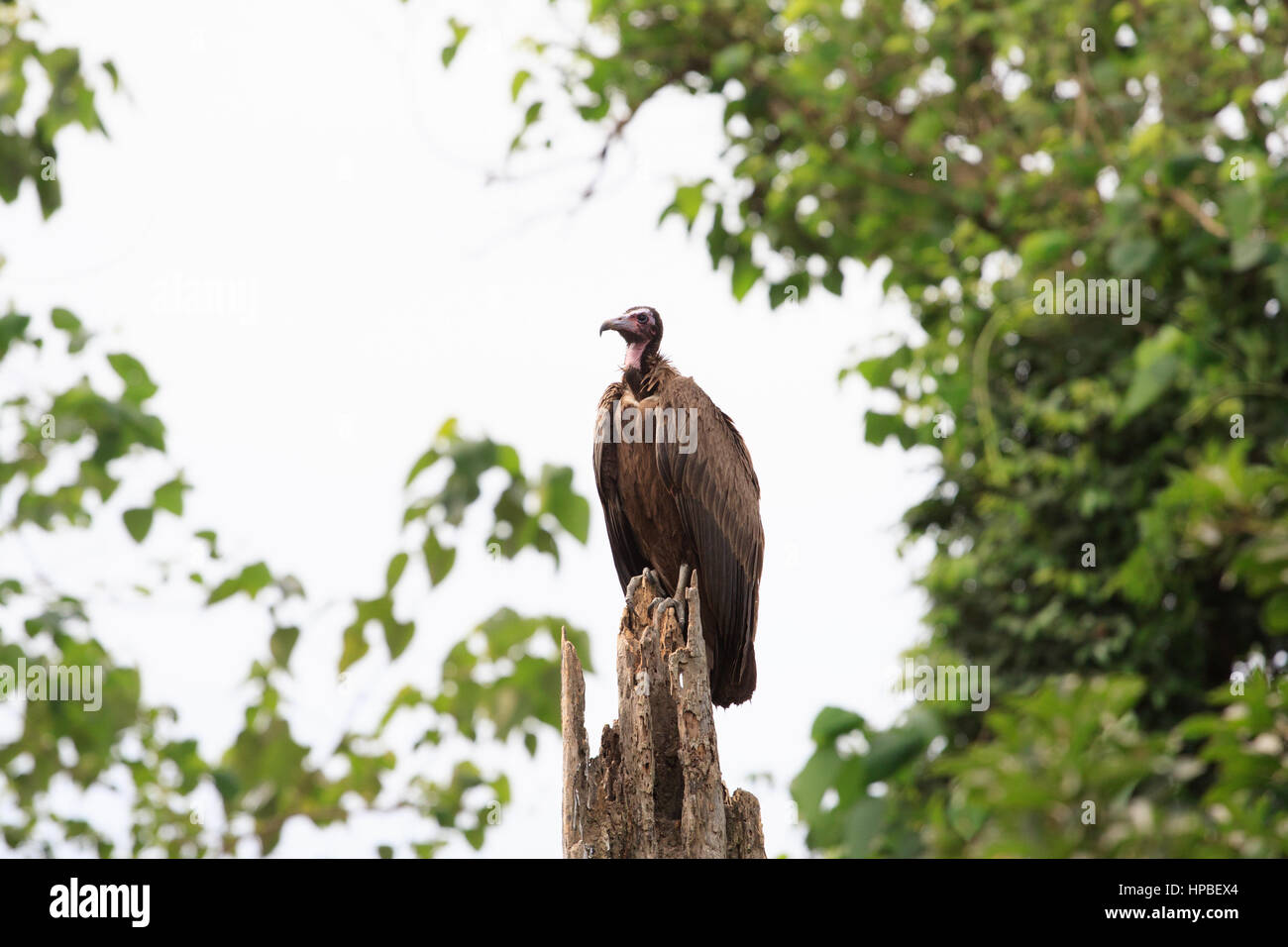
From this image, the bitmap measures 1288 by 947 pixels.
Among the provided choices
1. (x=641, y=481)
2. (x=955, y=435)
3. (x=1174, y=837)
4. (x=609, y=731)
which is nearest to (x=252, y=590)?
(x=641, y=481)

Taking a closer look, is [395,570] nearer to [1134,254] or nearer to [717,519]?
[717,519]

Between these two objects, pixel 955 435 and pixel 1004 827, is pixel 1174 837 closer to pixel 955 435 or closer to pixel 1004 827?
pixel 1004 827

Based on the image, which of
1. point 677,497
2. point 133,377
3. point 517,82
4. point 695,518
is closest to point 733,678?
point 695,518

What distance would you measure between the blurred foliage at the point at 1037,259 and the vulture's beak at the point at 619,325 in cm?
251

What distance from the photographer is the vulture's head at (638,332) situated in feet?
17.4

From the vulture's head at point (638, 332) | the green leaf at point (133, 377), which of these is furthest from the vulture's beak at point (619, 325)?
the green leaf at point (133, 377)

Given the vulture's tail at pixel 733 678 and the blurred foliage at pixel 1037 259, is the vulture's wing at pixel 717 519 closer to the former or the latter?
the vulture's tail at pixel 733 678

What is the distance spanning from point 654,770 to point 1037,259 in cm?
458

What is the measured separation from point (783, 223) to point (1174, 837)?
7338mm

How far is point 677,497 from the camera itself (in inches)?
201

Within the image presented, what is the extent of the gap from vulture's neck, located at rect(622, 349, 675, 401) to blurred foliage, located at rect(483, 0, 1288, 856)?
224 cm

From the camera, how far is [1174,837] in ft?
6.94

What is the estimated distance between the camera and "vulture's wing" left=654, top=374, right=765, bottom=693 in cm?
507

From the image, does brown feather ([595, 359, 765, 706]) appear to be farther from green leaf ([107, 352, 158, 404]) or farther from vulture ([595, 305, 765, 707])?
green leaf ([107, 352, 158, 404])
